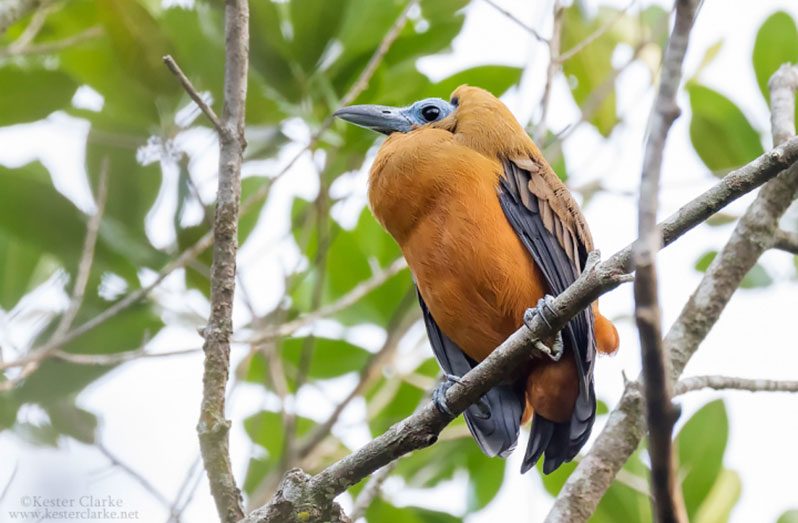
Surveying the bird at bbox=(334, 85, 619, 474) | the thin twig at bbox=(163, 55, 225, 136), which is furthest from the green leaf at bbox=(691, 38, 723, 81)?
the thin twig at bbox=(163, 55, 225, 136)

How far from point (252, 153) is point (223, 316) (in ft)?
5.93

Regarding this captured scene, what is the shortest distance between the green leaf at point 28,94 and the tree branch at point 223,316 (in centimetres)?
164

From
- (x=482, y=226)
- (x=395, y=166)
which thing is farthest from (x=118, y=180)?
(x=482, y=226)

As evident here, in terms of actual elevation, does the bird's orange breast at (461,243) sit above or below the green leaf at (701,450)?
above

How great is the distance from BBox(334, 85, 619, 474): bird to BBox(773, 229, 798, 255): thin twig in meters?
0.72

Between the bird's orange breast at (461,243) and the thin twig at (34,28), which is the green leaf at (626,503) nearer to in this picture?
the bird's orange breast at (461,243)

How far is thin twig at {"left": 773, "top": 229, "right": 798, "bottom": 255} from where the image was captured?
4047 millimetres

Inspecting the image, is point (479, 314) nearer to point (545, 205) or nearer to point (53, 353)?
point (545, 205)

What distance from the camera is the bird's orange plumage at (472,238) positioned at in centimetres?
371

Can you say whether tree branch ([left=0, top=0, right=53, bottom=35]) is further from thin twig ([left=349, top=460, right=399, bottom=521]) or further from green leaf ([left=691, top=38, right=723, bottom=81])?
green leaf ([left=691, top=38, right=723, bottom=81])

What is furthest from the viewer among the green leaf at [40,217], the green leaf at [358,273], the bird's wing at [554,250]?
the green leaf at [358,273]

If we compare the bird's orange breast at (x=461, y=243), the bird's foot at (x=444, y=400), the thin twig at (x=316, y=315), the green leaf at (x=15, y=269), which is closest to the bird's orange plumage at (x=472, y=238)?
the bird's orange breast at (x=461, y=243)

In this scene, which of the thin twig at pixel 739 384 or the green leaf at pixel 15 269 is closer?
the thin twig at pixel 739 384

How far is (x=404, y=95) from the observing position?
5016 mm
